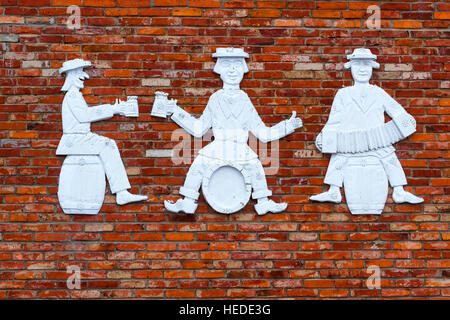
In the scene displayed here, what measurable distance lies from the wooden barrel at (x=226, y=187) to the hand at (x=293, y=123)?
0.51 metres

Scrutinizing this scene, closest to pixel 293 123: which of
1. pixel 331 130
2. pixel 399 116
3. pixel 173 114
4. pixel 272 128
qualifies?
pixel 272 128

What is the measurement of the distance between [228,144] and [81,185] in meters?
1.22

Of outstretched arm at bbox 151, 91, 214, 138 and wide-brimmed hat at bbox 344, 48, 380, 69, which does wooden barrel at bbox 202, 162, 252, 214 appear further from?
wide-brimmed hat at bbox 344, 48, 380, 69

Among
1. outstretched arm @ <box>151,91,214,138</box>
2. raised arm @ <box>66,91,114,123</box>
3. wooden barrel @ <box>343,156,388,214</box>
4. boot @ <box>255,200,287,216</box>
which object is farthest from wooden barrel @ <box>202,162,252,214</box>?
raised arm @ <box>66,91,114,123</box>

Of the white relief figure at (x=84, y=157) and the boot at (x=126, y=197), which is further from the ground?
the white relief figure at (x=84, y=157)

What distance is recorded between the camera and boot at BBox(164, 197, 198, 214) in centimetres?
423

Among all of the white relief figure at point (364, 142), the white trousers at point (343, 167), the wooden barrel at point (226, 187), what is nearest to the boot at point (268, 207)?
the wooden barrel at point (226, 187)

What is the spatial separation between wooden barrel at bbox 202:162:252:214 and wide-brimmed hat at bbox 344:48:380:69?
4.13 feet

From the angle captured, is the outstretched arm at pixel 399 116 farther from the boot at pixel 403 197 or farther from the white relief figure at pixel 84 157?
the white relief figure at pixel 84 157

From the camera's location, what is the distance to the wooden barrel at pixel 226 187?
4238 mm

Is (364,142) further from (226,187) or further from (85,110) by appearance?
(85,110)

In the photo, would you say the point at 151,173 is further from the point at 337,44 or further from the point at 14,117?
the point at 337,44

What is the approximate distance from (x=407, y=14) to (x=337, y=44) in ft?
2.10

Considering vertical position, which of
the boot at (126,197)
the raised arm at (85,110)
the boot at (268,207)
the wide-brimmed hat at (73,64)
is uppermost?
the wide-brimmed hat at (73,64)
